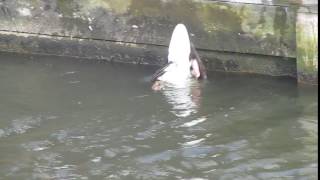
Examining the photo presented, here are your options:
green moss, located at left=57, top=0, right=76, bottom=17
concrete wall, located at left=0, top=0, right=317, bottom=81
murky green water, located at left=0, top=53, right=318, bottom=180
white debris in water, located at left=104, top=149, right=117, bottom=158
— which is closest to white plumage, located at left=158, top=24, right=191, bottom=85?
murky green water, located at left=0, top=53, right=318, bottom=180

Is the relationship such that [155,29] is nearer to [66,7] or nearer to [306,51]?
[66,7]

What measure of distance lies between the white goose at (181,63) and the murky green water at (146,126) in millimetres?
220

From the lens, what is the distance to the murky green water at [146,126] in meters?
6.01

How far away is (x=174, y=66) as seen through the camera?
8.45 m

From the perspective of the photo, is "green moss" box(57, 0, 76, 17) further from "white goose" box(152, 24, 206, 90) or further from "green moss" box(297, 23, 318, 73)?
"green moss" box(297, 23, 318, 73)

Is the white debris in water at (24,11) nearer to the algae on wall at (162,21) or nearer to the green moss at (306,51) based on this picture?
the algae on wall at (162,21)

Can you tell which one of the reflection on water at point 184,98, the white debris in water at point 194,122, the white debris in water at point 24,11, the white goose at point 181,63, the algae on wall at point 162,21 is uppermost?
the white debris in water at point 24,11

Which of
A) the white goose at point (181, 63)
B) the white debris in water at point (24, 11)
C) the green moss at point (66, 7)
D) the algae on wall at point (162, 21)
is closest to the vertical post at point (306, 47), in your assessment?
the algae on wall at point (162, 21)

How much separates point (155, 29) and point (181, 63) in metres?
0.84

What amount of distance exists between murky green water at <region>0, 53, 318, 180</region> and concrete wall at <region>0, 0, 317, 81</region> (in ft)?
0.93

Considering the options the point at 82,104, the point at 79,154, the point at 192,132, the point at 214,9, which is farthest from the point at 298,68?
the point at 79,154

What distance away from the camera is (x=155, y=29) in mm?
9078

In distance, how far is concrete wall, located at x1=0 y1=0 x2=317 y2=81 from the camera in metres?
8.53

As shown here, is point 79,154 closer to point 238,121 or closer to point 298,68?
point 238,121
